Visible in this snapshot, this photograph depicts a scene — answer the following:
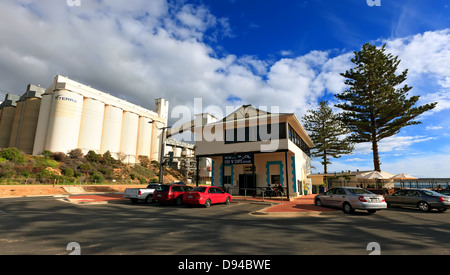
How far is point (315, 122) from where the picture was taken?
4750cm

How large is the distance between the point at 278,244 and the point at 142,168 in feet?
222

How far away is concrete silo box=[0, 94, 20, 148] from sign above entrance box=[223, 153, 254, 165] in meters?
77.7

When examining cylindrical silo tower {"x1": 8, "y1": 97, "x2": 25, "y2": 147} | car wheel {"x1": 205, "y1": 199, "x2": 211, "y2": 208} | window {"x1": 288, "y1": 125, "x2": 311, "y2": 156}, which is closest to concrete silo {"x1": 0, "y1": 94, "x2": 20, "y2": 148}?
cylindrical silo tower {"x1": 8, "y1": 97, "x2": 25, "y2": 147}

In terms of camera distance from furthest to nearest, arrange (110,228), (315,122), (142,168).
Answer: (142,168) → (315,122) → (110,228)

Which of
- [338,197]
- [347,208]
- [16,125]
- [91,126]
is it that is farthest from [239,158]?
[16,125]

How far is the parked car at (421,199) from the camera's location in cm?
1409

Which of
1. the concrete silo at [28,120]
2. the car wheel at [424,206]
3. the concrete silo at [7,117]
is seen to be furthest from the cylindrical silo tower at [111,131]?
the car wheel at [424,206]

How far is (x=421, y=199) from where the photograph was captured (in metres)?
14.8

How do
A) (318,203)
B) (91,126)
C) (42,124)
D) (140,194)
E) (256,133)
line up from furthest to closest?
(91,126) < (42,124) < (256,133) < (140,194) < (318,203)

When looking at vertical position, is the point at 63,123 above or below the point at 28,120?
below

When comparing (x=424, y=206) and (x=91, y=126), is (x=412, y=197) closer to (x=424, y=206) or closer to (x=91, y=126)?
(x=424, y=206)

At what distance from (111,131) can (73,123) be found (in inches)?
416
